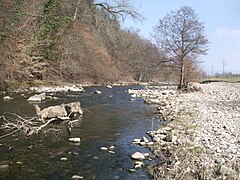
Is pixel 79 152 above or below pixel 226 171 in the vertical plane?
below

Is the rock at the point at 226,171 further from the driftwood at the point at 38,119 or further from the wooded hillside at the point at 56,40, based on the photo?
the wooded hillside at the point at 56,40

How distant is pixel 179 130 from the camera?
36.1ft

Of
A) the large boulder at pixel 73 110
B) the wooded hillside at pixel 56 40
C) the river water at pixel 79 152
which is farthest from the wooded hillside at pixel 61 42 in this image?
the river water at pixel 79 152

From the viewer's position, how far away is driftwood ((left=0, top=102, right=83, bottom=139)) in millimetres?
11008

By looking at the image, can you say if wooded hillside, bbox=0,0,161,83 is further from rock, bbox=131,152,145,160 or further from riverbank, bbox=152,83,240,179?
Answer: rock, bbox=131,152,145,160

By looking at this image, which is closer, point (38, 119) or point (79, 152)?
point (79, 152)

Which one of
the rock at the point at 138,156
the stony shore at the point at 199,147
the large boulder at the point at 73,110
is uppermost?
the large boulder at the point at 73,110

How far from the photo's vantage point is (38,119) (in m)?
12.8

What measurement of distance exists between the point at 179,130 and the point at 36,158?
5.18 m

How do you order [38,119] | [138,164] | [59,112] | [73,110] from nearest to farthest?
[138,164]
[38,119]
[59,112]
[73,110]

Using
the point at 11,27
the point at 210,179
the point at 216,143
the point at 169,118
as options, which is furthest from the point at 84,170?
the point at 11,27

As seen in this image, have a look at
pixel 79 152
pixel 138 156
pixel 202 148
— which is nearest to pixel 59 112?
pixel 79 152

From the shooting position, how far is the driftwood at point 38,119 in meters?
11.0

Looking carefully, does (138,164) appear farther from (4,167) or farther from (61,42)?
(61,42)
